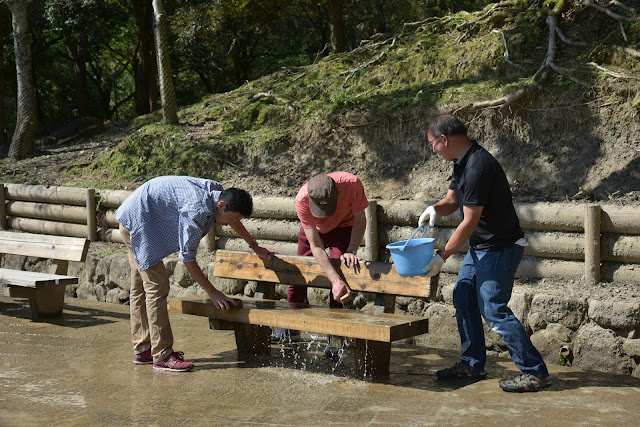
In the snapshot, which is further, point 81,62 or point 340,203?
point 81,62

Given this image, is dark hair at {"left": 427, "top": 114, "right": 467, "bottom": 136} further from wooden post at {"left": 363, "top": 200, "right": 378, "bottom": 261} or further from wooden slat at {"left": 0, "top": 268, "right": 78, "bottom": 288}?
wooden slat at {"left": 0, "top": 268, "right": 78, "bottom": 288}

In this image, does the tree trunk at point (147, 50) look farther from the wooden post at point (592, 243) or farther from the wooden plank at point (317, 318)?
the wooden post at point (592, 243)

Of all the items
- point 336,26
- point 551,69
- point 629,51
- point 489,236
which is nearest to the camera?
point 489,236

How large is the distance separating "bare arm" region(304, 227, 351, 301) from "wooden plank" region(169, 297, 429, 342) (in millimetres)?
169

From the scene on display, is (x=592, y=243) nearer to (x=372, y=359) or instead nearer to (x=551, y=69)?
(x=372, y=359)

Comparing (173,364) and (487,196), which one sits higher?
(487,196)

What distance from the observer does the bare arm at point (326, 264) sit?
16.4 ft

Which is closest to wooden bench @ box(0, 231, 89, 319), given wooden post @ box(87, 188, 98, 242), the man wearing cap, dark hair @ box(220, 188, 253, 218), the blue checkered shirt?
wooden post @ box(87, 188, 98, 242)

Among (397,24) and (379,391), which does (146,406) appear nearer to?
(379,391)

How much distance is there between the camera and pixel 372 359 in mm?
5078

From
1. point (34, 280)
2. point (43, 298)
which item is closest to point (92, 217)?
point (43, 298)

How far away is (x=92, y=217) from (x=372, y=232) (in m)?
4.07

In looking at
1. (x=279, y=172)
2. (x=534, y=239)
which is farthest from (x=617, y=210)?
(x=279, y=172)

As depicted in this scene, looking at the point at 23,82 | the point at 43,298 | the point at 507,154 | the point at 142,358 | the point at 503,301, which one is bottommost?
the point at 142,358
